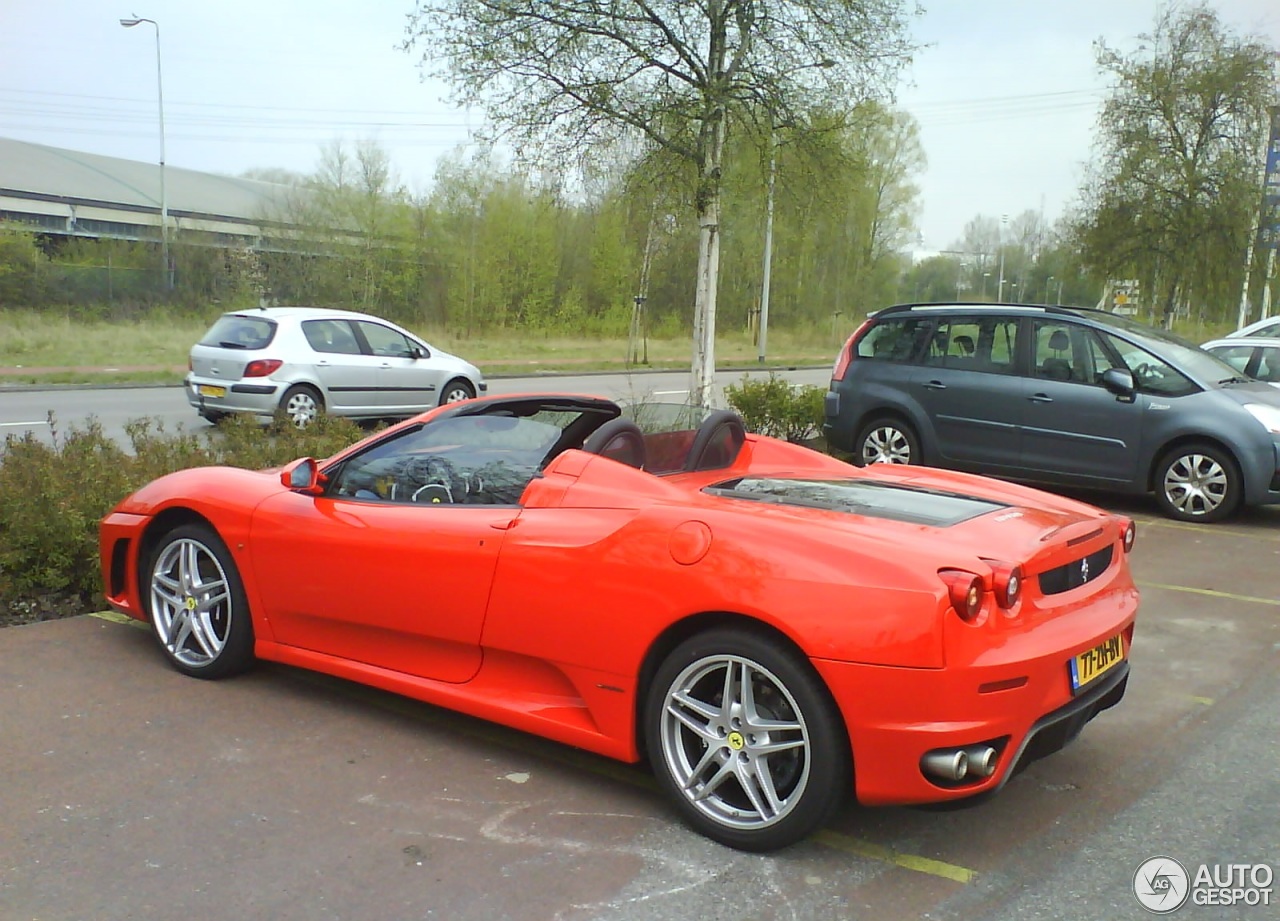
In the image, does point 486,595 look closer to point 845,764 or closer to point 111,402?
point 845,764

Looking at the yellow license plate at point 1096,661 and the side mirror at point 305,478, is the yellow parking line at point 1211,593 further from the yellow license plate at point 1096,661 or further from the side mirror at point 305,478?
the side mirror at point 305,478

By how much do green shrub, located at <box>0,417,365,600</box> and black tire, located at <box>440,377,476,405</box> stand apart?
8524mm

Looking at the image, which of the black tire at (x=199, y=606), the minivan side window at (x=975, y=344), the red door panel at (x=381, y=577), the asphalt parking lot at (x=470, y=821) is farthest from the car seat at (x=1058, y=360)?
the black tire at (x=199, y=606)

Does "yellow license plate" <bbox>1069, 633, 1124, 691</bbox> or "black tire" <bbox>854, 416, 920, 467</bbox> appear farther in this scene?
"black tire" <bbox>854, 416, 920, 467</bbox>

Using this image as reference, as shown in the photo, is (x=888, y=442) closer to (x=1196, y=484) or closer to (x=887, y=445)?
(x=887, y=445)

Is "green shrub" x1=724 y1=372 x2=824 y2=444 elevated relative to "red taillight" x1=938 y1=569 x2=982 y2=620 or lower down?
lower down

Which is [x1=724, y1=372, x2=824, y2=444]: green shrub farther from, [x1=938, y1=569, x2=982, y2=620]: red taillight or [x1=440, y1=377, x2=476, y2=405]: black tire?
[x1=938, y1=569, x2=982, y2=620]: red taillight

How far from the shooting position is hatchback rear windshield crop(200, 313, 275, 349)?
575 inches

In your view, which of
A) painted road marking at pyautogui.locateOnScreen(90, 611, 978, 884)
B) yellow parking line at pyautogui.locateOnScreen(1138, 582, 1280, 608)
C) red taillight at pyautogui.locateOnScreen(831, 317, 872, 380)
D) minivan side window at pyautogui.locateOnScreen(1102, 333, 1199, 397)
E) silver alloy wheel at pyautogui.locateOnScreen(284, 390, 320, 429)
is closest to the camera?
painted road marking at pyautogui.locateOnScreen(90, 611, 978, 884)

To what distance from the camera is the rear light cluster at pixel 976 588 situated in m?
3.17

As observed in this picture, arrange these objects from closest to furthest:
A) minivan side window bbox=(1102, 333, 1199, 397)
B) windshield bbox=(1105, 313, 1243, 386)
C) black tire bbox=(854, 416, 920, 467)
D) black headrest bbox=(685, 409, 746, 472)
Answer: black headrest bbox=(685, 409, 746, 472)
minivan side window bbox=(1102, 333, 1199, 397)
windshield bbox=(1105, 313, 1243, 386)
black tire bbox=(854, 416, 920, 467)

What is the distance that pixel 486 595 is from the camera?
395cm

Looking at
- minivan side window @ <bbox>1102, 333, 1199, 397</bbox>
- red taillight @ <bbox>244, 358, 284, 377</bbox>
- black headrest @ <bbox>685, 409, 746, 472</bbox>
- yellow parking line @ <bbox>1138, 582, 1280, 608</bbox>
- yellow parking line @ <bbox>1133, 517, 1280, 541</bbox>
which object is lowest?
yellow parking line @ <bbox>1138, 582, 1280, 608</bbox>

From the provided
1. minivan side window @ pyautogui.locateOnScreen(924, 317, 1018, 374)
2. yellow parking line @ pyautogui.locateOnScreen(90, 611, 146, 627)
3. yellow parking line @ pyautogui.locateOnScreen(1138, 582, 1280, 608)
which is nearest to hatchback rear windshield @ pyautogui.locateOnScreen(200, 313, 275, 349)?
minivan side window @ pyautogui.locateOnScreen(924, 317, 1018, 374)
